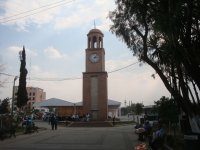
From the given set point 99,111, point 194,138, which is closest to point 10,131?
point 194,138

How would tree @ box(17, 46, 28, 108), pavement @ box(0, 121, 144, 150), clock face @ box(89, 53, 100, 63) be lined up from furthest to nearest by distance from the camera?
clock face @ box(89, 53, 100, 63), tree @ box(17, 46, 28, 108), pavement @ box(0, 121, 144, 150)

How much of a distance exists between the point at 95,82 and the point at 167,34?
1809 inches

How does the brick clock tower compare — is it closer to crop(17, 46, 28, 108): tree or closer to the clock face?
the clock face

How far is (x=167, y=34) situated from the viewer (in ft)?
51.3

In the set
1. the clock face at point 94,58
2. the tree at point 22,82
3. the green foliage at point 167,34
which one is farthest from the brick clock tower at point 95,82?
the green foliage at point 167,34

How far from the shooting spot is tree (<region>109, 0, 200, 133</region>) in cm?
1561

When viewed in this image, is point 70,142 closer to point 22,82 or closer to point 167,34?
point 167,34

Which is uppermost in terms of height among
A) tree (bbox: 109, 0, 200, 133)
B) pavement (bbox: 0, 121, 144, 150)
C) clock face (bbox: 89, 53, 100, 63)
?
clock face (bbox: 89, 53, 100, 63)

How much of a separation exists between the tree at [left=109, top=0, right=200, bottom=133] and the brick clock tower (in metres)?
38.5

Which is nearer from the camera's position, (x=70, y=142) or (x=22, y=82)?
(x=70, y=142)

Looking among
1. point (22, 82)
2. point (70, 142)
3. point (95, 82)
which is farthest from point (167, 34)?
point (95, 82)

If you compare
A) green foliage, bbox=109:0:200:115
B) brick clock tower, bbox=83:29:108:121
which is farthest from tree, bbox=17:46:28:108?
green foliage, bbox=109:0:200:115

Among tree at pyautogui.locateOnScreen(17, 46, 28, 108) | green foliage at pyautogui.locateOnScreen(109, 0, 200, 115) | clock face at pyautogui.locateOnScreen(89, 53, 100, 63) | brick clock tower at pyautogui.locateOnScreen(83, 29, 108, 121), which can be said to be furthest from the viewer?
clock face at pyautogui.locateOnScreen(89, 53, 100, 63)

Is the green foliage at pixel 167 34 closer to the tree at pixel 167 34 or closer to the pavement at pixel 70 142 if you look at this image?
the tree at pixel 167 34
